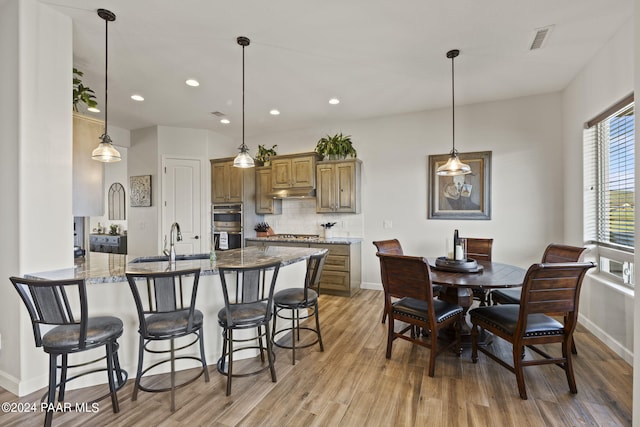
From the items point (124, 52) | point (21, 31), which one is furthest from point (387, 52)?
point (21, 31)

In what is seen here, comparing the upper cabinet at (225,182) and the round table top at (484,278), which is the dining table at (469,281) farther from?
the upper cabinet at (225,182)

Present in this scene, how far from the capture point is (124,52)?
3084 mm

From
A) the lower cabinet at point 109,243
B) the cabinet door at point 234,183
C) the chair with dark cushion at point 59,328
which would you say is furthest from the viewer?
the lower cabinet at point 109,243

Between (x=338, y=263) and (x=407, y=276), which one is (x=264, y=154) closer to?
(x=338, y=263)

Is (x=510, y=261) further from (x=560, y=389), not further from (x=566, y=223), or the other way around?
(x=560, y=389)

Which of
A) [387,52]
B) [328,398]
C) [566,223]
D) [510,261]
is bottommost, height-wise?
[328,398]

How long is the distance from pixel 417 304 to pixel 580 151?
2.90m

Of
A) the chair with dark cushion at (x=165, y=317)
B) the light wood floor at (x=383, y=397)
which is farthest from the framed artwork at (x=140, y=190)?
the chair with dark cushion at (x=165, y=317)

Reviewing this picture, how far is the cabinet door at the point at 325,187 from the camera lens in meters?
5.14

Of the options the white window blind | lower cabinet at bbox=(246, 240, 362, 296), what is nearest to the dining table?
the white window blind

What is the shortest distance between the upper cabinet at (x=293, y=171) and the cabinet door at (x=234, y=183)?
0.64 metres

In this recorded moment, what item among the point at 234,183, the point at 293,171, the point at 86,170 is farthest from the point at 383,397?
the point at 234,183

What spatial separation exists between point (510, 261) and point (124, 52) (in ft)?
18.0

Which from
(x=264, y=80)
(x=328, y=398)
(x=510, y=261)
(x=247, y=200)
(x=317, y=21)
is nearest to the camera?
(x=328, y=398)
